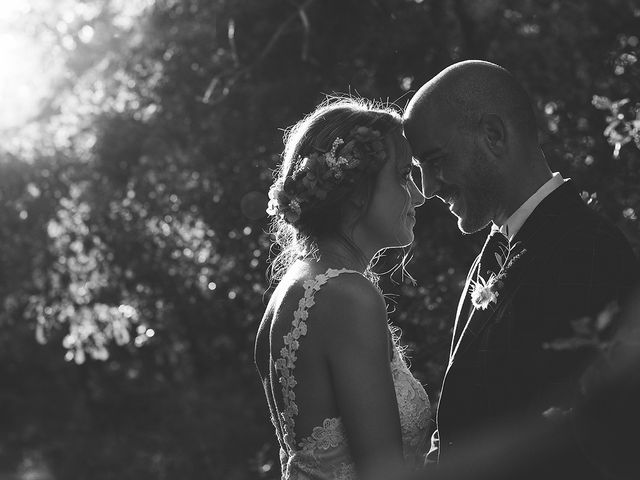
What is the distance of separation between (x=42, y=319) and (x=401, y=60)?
201 inches

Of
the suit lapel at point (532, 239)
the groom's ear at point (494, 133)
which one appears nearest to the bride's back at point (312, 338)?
the suit lapel at point (532, 239)

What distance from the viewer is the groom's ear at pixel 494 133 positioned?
130 inches

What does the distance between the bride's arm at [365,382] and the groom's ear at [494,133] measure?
677 mm

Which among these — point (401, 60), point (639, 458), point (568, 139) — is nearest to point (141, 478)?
point (401, 60)

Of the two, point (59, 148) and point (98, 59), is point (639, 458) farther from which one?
point (59, 148)

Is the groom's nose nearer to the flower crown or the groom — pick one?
the groom

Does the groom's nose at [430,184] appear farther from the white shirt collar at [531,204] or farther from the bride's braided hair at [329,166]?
the white shirt collar at [531,204]

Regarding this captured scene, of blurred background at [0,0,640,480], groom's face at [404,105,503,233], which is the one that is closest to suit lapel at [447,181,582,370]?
groom's face at [404,105,503,233]

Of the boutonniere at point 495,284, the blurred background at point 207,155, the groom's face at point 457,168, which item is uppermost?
the blurred background at point 207,155

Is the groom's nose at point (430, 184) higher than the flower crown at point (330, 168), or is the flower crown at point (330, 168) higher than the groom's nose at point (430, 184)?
the flower crown at point (330, 168)

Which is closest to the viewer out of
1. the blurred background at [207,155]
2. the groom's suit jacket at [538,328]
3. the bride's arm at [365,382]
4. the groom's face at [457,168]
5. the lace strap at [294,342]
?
the groom's suit jacket at [538,328]

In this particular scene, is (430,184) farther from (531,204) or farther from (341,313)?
(341,313)

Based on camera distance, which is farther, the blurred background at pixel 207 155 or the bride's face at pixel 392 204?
the blurred background at pixel 207 155

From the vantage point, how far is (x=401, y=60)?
6.59 metres
